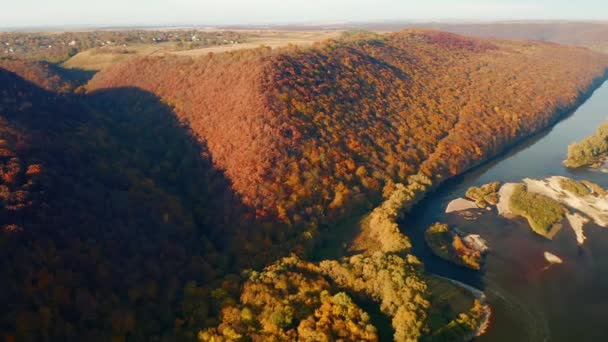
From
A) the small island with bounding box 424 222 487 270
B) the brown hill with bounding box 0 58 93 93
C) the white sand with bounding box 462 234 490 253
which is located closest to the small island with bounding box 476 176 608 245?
the white sand with bounding box 462 234 490 253

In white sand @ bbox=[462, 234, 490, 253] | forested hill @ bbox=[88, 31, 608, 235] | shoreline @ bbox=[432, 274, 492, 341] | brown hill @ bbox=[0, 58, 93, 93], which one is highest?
brown hill @ bbox=[0, 58, 93, 93]

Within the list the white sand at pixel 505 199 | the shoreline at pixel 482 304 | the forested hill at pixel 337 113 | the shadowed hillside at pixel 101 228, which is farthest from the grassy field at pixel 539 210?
the shadowed hillside at pixel 101 228

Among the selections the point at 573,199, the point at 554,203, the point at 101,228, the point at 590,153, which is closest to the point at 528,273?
the point at 554,203

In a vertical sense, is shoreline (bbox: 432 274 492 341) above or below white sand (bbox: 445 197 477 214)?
below

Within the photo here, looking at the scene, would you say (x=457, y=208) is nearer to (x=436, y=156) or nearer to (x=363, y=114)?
(x=436, y=156)

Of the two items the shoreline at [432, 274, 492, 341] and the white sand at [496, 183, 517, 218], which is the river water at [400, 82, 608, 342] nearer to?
the shoreline at [432, 274, 492, 341]

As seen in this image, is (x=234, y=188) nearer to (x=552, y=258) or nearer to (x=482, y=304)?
(x=482, y=304)
